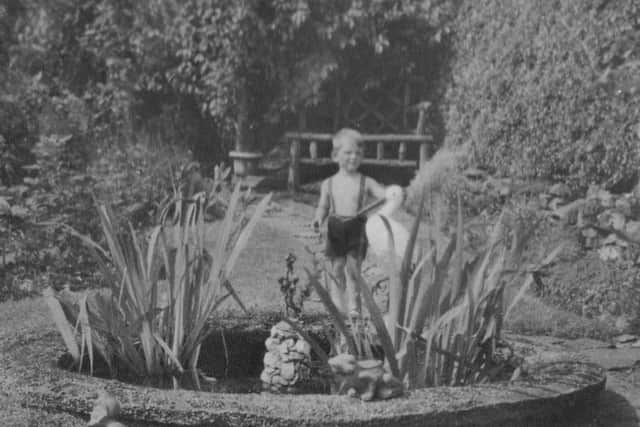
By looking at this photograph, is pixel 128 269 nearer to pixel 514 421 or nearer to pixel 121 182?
pixel 514 421

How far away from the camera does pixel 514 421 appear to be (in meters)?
3.45

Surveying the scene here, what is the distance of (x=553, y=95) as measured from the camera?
893cm

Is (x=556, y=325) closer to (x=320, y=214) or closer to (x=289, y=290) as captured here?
(x=320, y=214)

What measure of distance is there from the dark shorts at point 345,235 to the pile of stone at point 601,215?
4.84ft

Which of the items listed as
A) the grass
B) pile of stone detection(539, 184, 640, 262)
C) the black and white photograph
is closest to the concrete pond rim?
the black and white photograph

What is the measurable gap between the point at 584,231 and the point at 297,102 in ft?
18.6

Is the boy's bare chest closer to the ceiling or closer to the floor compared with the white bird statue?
closer to the ceiling

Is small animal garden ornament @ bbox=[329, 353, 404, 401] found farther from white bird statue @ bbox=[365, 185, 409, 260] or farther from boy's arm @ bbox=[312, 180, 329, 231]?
white bird statue @ bbox=[365, 185, 409, 260]

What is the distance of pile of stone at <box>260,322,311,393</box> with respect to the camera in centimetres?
422

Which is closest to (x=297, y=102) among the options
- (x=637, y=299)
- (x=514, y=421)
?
(x=637, y=299)

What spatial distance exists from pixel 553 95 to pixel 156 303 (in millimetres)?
5808

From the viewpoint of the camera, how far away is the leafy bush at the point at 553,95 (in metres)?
7.87

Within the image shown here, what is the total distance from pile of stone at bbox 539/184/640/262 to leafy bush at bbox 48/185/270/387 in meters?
2.72

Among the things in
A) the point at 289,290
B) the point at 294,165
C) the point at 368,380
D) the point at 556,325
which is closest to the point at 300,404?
the point at 368,380
